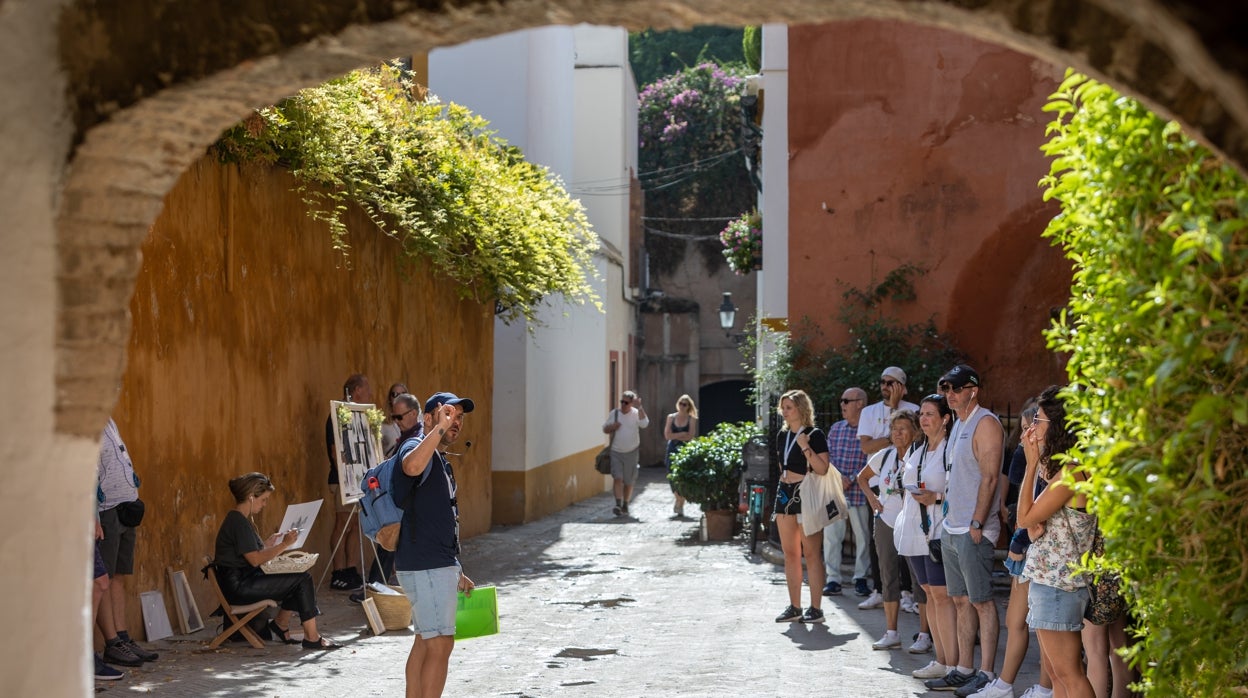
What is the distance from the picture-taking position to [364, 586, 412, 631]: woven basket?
31.6ft

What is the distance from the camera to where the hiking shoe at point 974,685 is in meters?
7.41

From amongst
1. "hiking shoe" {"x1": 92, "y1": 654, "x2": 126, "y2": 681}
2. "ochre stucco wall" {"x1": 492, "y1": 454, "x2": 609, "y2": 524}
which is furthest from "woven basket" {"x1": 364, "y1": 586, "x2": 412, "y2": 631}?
"ochre stucco wall" {"x1": 492, "y1": 454, "x2": 609, "y2": 524}

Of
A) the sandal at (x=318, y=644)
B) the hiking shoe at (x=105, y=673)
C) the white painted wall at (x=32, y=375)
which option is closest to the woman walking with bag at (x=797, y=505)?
the sandal at (x=318, y=644)

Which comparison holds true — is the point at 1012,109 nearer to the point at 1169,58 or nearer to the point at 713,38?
the point at 1169,58

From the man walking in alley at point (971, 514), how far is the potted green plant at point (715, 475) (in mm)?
8017

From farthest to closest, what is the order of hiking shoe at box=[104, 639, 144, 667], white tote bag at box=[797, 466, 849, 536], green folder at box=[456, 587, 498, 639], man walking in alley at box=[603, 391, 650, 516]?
man walking in alley at box=[603, 391, 650, 516] → white tote bag at box=[797, 466, 849, 536] → hiking shoe at box=[104, 639, 144, 667] → green folder at box=[456, 587, 498, 639]

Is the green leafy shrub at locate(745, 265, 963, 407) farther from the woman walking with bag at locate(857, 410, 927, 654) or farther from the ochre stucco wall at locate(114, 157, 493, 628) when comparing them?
the woman walking with bag at locate(857, 410, 927, 654)

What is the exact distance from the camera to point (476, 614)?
6.83 m

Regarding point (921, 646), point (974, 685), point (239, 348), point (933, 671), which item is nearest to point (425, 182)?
point (239, 348)

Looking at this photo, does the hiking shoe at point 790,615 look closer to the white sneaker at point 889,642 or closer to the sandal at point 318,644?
the white sneaker at point 889,642

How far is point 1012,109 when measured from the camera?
14.8 m

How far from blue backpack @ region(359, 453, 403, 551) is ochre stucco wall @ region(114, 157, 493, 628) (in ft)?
9.15

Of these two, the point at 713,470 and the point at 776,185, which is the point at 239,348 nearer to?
the point at 713,470

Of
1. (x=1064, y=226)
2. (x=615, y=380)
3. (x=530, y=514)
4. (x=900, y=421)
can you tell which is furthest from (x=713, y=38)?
(x=1064, y=226)
